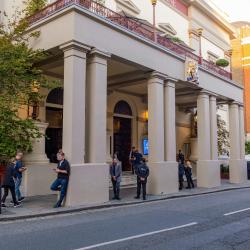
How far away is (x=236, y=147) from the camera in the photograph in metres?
25.0

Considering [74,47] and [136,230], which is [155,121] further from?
[136,230]

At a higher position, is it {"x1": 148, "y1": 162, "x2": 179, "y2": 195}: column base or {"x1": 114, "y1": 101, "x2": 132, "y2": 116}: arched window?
{"x1": 114, "y1": 101, "x2": 132, "y2": 116}: arched window

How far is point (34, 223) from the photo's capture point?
970 cm

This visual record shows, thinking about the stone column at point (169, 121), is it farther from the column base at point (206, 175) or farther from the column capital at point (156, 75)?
the column base at point (206, 175)

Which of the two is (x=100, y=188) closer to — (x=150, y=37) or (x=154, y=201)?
(x=154, y=201)

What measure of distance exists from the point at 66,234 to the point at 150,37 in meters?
11.6

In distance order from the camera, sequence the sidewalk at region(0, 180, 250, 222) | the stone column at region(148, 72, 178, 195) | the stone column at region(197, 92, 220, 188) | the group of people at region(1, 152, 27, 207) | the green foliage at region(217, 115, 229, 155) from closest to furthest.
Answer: the sidewalk at region(0, 180, 250, 222), the group of people at region(1, 152, 27, 207), the stone column at region(148, 72, 178, 195), the stone column at region(197, 92, 220, 188), the green foliage at region(217, 115, 229, 155)

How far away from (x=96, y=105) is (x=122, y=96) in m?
9.20

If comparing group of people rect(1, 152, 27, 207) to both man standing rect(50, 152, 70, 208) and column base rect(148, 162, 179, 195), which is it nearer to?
man standing rect(50, 152, 70, 208)

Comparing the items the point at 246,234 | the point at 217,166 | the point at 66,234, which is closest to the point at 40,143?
the point at 66,234

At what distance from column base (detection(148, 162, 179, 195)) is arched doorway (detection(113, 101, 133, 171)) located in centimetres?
564

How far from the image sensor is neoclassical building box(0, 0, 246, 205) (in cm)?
1327

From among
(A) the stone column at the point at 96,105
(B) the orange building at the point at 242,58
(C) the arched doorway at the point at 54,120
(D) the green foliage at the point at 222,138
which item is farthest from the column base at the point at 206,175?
(B) the orange building at the point at 242,58

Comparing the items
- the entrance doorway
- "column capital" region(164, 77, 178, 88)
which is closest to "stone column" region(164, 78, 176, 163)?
"column capital" region(164, 77, 178, 88)
